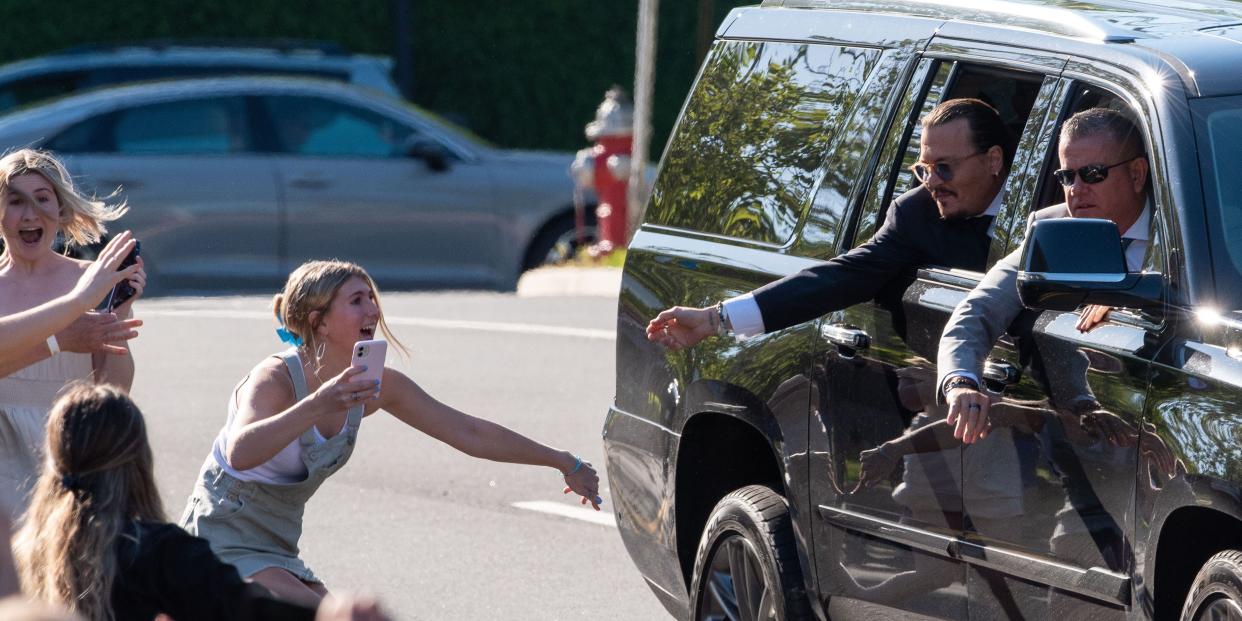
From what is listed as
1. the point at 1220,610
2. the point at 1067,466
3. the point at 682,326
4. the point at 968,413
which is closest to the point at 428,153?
the point at 682,326

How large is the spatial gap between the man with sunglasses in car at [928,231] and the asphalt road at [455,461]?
7.30ft

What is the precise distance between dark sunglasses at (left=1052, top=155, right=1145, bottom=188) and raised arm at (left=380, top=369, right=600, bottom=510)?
153cm

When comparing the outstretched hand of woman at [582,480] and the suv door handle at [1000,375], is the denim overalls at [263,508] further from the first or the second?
the suv door handle at [1000,375]

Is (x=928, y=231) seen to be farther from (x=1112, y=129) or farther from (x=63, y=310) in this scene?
(x=63, y=310)

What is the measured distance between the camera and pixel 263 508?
5.19 meters

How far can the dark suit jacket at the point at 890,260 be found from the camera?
508 cm

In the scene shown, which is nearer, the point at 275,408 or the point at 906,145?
the point at 275,408

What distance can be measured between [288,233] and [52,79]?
135 inches

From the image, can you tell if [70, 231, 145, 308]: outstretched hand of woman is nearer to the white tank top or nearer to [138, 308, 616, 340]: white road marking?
the white tank top

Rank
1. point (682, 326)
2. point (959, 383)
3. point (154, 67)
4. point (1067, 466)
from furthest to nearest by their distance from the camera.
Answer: point (154, 67)
point (682, 326)
point (959, 383)
point (1067, 466)

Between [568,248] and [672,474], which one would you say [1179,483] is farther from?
[568,248]

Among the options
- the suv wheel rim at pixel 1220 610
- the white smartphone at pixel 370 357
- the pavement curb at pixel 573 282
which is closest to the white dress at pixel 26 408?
the white smartphone at pixel 370 357

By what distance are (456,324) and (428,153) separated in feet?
8.71

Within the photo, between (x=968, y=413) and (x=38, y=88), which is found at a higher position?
(x=968, y=413)
